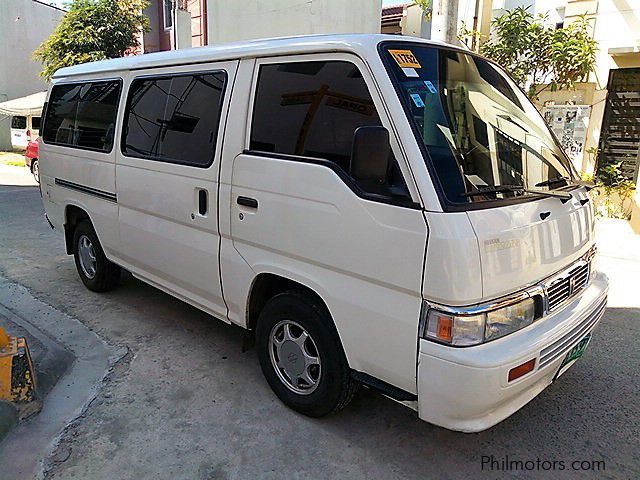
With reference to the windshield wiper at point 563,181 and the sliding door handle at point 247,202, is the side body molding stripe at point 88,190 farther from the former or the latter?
the windshield wiper at point 563,181

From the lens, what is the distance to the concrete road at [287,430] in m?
2.70

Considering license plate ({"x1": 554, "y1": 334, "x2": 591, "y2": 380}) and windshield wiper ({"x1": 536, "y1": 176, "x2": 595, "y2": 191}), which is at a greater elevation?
windshield wiper ({"x1": 536, "y1": 176, "x2": 595, "y2": 191})

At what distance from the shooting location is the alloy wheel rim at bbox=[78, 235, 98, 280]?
501 cm

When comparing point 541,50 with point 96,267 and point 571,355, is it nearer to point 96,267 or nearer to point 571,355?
point 571,355

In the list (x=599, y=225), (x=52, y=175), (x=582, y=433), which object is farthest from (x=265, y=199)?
(x=599, y=225)

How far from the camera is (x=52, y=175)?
5.31 metres

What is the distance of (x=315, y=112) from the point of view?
2781 mm

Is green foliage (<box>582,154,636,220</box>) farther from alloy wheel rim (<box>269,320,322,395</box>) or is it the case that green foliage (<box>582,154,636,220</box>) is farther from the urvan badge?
alloy wheel rim (<box>269,320,322,395</box>)

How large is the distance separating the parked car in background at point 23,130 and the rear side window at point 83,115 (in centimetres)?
1597

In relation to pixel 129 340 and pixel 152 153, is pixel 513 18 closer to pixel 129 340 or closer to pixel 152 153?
pixel 152 153

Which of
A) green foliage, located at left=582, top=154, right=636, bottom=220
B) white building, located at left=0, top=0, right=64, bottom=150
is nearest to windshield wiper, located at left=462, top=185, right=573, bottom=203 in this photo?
green foliage, located at left=582, top=154, right=636, bottom=220

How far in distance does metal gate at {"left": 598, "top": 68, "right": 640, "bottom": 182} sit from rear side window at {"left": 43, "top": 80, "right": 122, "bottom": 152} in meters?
8.15

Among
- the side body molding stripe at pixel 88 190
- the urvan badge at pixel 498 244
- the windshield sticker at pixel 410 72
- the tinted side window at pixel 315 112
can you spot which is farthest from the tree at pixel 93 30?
the urvan badge at pixel 498 244

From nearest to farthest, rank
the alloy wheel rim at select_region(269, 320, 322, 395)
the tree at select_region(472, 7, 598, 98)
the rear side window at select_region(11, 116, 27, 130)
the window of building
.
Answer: the alloy wheel rim at select_region(269, 320, 322, 395) < the tree at select_region(472, 7, 598, 98) < the window of building < the rear side window at select_region(11, 116, 27, 130)
